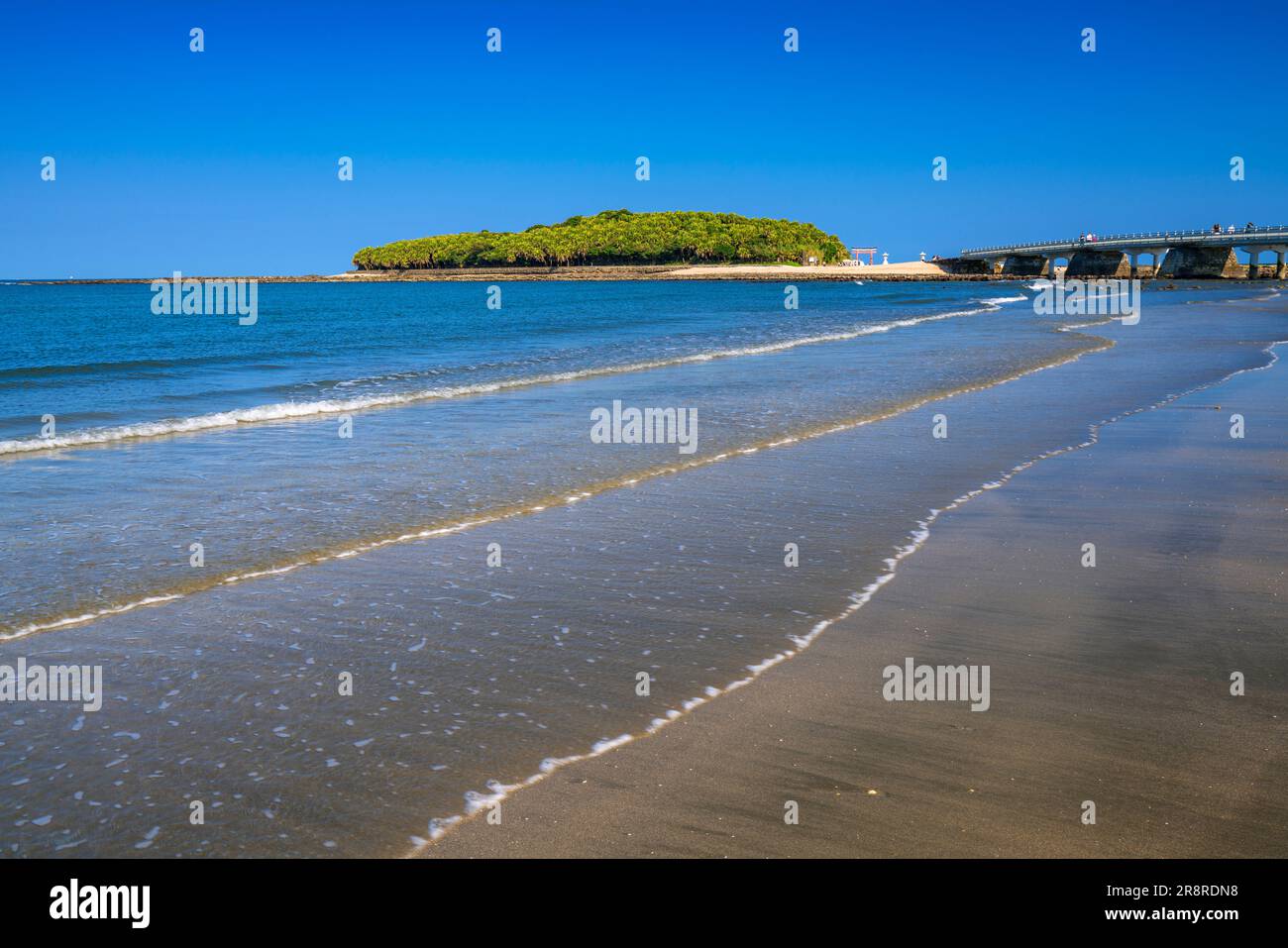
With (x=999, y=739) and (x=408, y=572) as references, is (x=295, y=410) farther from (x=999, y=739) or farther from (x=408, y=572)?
(x=999, y=739)

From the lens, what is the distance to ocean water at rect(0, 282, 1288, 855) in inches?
175

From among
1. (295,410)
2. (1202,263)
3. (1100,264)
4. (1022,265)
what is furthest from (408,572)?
(1022,265)

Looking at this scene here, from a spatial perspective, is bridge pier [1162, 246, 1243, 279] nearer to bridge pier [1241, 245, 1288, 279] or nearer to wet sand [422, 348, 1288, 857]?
Result: bridge pier [1241, 245, 1288, 279]

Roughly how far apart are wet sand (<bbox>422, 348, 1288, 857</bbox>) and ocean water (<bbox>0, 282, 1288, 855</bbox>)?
36cm

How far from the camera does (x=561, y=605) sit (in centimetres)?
684

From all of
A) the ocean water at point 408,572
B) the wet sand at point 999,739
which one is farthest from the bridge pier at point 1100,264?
the wet sand at point 999,739

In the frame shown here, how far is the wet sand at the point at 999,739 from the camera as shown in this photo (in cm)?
390

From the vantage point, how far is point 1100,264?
456ft

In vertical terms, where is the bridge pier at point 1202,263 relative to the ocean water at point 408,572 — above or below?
above

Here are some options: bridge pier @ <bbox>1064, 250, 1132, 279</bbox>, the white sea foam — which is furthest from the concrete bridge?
the white sea foam

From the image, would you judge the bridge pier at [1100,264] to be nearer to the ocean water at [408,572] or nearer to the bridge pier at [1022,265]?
the bridge pier at [1022,265]

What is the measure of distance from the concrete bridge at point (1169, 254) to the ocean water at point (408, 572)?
108 metres

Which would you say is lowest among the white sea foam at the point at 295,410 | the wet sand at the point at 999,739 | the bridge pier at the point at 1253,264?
the wet sand at the point at 999,739
